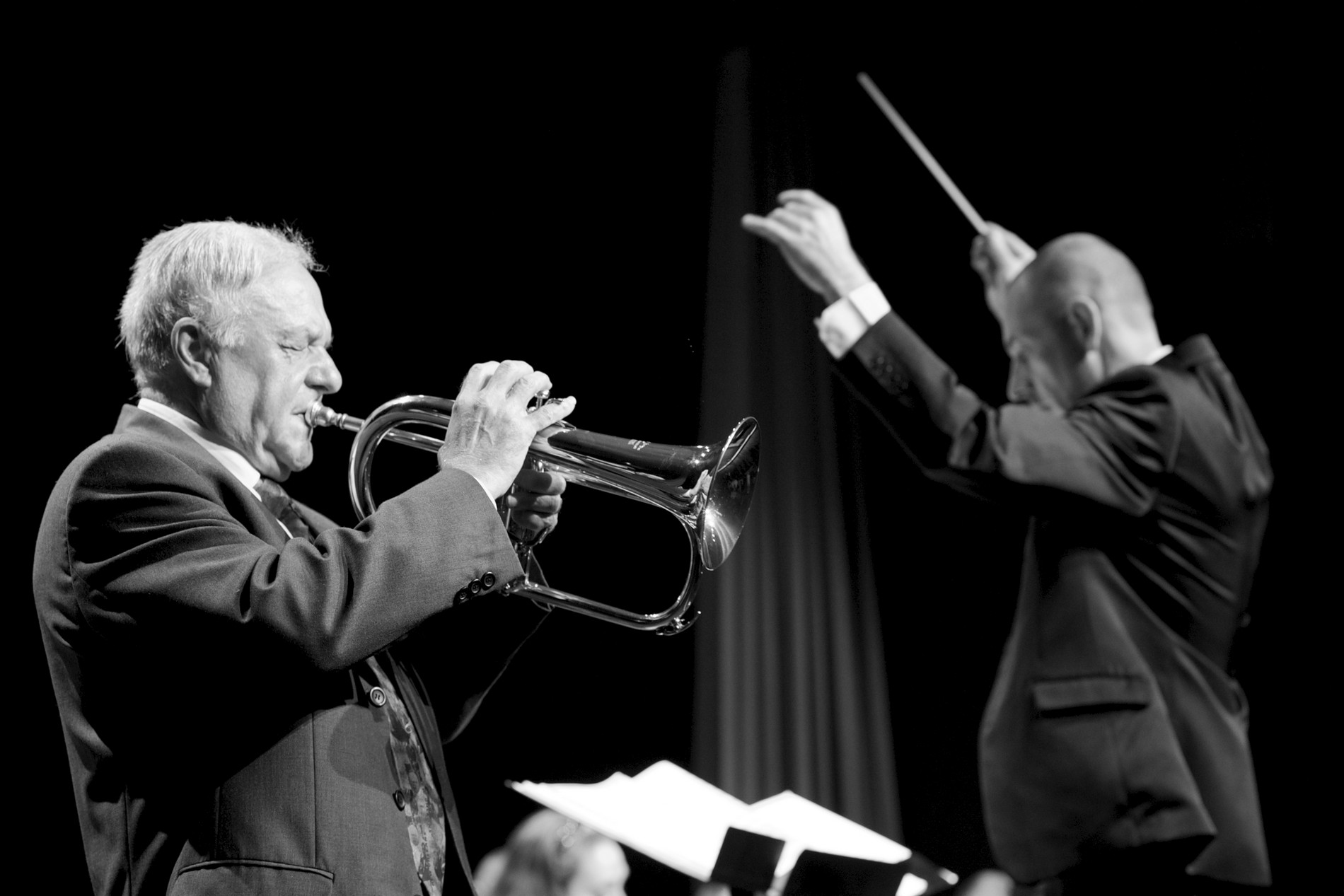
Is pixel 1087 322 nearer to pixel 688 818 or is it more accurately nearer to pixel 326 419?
pixel 688 818

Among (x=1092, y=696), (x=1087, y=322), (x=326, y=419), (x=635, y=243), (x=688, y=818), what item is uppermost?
(x=635, y=243)

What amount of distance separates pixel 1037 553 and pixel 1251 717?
3.84ft

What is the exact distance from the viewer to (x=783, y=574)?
438 cm

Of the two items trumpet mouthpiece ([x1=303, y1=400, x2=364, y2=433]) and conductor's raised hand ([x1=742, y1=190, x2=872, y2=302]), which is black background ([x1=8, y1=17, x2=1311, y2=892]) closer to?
conductor's raised hand ([x1=742, y1=190, x2=872, y2=302])

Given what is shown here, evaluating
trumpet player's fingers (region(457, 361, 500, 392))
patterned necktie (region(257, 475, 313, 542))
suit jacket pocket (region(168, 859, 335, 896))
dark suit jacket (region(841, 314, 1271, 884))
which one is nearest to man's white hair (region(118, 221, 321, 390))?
patterned necktie (region(257, 475, 313, 542))

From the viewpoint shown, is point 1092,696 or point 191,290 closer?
point 191,290

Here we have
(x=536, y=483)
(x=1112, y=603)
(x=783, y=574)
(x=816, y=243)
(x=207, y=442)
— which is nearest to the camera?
(x=207, y=442)

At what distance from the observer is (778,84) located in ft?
13.8

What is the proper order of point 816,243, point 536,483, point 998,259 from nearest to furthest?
point 536,483, point 816,243, point 998,259

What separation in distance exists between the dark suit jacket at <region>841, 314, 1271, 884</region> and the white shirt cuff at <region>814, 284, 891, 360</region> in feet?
0.09

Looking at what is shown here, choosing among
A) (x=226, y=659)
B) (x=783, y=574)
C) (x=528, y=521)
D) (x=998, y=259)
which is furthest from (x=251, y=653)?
(x=783, y=574)

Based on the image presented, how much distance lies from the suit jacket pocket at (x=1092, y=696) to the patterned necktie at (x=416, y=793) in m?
1.25

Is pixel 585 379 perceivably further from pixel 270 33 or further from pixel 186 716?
pixel 186 716

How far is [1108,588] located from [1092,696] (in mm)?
256
